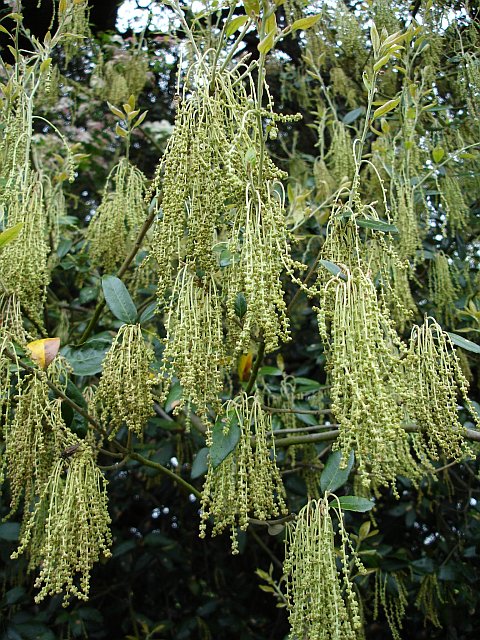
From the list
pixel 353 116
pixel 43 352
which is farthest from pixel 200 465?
pixel 353 116

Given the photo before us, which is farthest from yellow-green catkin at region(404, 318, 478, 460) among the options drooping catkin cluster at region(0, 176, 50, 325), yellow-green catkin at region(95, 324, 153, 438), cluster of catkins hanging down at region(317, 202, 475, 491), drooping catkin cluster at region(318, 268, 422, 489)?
drooping catkin cluster at region(0, 176, 50, 325)

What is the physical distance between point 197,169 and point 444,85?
2.36 meters

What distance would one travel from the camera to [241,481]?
1327mm

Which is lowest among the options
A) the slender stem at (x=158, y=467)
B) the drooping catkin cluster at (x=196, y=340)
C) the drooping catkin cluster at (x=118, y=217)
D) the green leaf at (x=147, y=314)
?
the slender stem at (x=158, y=467)

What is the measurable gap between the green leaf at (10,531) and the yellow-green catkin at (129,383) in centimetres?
100

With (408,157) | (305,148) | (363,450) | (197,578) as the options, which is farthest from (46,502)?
(305,148)

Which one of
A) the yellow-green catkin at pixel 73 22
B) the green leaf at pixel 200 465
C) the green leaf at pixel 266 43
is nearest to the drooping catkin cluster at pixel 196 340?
the green leaf at pixel 266 43

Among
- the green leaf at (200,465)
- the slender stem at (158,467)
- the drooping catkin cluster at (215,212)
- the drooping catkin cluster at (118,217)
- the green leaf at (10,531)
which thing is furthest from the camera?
the green leaf at (10,531)

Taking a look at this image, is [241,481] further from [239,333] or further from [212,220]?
[212,220]

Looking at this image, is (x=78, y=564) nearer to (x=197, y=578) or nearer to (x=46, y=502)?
(x=46, y=502)

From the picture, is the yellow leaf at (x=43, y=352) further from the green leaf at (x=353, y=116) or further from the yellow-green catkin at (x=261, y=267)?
the green leaf at (x=353, y=116)

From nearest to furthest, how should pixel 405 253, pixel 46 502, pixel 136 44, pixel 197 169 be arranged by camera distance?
pixel 197 169 < pixel 46 502 < pixel 405 253 < pixel 136 44

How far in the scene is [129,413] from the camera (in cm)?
141

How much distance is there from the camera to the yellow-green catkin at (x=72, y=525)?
1.30 metres
